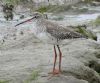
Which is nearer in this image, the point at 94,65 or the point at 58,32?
the point at 58,32

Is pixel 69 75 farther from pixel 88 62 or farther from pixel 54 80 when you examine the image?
pixel 88 62

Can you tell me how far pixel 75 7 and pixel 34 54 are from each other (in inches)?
500

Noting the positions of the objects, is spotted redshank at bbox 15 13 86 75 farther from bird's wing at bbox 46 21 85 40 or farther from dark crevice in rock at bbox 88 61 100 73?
dark crevice in rock at bbox 88 61 100 73

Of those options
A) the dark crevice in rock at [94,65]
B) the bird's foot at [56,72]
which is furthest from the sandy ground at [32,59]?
the dark crevice in rock at [94,65]

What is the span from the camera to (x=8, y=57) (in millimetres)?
9281

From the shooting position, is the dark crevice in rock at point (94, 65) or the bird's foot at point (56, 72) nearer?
the bird's foot at point (56, 72)

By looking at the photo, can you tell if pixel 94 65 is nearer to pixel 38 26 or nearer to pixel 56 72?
pixel 56 72

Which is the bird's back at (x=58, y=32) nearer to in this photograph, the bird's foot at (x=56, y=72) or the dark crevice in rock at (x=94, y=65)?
the bird's foot at (x=56, y=72)

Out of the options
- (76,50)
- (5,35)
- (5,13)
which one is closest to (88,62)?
(76,50)

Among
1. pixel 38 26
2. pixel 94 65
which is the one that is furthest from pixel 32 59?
pixel 94 65

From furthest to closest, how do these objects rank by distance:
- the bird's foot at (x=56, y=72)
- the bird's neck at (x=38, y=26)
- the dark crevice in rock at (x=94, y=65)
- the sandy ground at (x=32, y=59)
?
the dark crevice in rock at (x=94, y=65) → the bird's neck at (x=38, y=26) → the bird's foot at (x=56, y=72) → the sandy ground at (x=32, y=59)

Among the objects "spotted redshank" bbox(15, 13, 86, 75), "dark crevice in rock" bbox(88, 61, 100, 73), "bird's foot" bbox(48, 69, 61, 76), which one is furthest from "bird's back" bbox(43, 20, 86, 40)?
"dark crevice in rock" bbox(88, 61, 100, 73)

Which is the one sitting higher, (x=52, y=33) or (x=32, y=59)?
(x=52, y=33)

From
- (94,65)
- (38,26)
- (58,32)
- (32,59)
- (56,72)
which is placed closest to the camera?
(56,72)
